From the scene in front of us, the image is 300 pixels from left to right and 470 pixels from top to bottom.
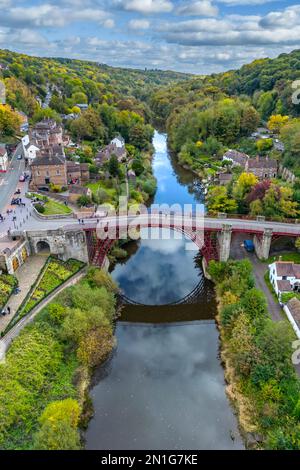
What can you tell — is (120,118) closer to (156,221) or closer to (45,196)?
(45,196)

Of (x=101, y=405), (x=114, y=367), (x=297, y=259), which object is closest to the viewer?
(x=101, y=405)

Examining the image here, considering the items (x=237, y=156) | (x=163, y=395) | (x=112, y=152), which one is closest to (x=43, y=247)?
(x=163, y=395)

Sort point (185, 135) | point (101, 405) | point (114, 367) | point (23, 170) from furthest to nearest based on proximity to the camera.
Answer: point (185, 135), point (23, 170), point (114, 367), point (101, 405)

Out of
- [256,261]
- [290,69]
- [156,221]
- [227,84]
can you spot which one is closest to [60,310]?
[156,221]

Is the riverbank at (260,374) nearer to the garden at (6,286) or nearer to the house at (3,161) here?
the garden at (6,286)

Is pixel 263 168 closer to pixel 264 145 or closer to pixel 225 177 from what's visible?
pixel 225 177

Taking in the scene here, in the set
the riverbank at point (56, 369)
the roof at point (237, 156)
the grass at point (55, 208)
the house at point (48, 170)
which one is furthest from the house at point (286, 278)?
the house at point (48, 170)

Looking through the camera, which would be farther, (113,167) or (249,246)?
(113,167)
